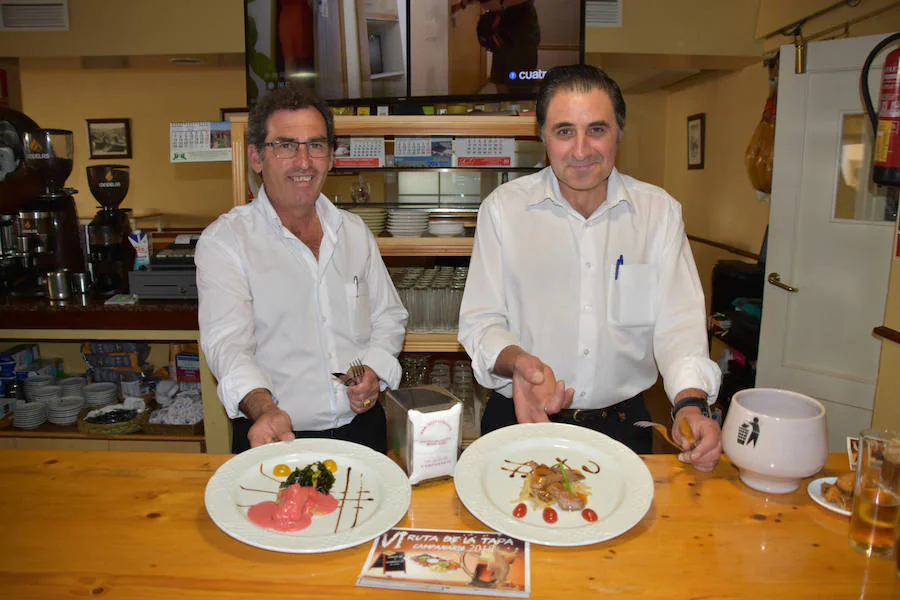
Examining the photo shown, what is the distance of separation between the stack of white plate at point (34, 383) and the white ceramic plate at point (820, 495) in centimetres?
307

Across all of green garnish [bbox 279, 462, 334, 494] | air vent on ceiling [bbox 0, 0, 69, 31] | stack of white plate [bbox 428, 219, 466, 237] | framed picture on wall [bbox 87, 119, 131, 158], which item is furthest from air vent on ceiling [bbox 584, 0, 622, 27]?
framed picture on wall [bbox 87, 119, 131, 158]

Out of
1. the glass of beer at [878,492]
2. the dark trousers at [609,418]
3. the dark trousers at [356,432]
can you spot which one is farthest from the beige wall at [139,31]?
the glass of beer at [878,492]

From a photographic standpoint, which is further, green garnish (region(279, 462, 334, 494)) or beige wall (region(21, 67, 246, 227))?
beige wall (region(21, 67, 246, 227))

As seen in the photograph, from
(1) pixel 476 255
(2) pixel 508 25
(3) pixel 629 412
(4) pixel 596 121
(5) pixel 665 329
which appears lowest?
(3) pixel 629 412

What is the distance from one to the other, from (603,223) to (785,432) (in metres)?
0.80

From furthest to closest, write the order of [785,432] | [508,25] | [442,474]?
1. [508,25]
2. [442,474]
3. [785,432]

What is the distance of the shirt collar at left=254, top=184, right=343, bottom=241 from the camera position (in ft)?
6.13

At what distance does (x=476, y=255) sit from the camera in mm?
1833

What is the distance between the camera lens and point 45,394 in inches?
115

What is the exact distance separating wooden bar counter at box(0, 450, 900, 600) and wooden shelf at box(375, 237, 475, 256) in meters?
1.55

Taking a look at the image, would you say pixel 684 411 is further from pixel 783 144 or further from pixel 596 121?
pixel 783 144

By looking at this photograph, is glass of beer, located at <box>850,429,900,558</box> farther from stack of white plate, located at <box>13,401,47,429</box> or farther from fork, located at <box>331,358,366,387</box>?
stack of white plate, located at <box>13,401,47,429</box>

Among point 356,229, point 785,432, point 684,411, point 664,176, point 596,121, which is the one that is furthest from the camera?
point 664,176

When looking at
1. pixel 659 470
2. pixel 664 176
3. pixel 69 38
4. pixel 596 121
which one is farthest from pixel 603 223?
pixel 664 176
